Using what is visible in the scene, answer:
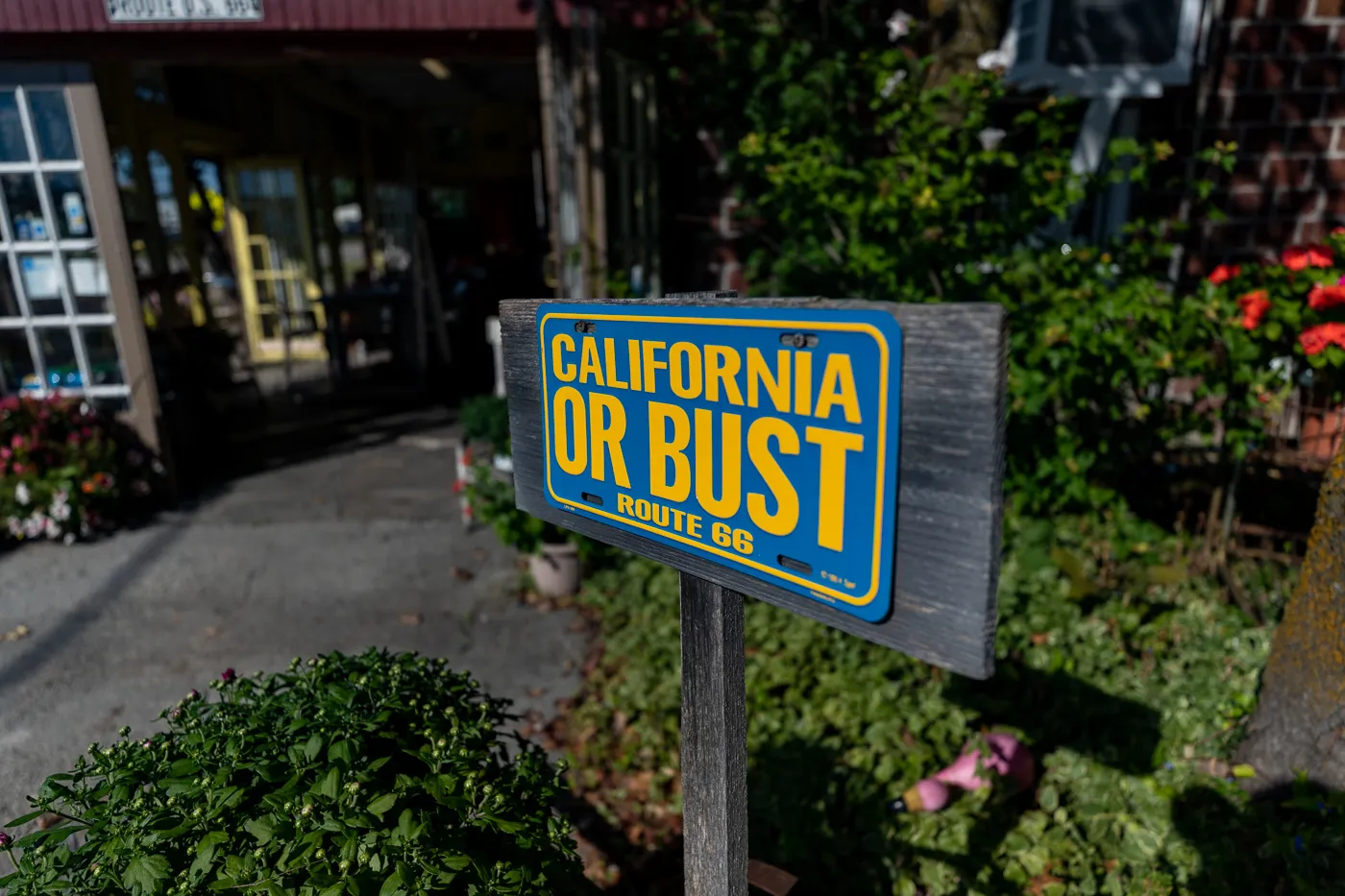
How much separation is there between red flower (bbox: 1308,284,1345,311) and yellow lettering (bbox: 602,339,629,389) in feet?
9.07

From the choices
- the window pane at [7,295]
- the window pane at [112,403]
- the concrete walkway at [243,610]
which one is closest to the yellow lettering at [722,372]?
the concrete walkway at [243,610]

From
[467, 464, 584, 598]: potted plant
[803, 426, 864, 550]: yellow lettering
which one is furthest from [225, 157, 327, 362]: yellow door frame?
[803, 426, 864, 550]: yellow lettering

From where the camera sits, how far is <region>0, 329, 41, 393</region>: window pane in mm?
5598

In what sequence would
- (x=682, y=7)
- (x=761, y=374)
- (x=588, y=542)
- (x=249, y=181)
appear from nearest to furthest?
1. (x=761, y=374)
2. (x=588, y=542)
3. (x=682, y=7)
4. (x=249, y=181)

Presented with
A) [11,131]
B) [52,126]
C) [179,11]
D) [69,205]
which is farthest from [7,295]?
[179,11]

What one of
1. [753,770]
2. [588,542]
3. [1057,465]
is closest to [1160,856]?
[753,770]

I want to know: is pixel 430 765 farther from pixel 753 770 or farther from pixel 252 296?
pixel 252 296

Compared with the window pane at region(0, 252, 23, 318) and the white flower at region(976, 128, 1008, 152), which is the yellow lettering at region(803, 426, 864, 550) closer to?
the white flower at region(976, 128, 1008, 152)

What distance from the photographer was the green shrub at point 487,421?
15.8ft

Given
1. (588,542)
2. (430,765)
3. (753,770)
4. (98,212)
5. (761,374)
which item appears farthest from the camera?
(98,212)

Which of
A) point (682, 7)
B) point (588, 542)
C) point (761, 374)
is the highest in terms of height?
point (682, 7)

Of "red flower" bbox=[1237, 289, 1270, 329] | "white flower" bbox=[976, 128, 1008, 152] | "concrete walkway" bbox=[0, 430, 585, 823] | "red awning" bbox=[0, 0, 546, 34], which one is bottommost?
"concrete walkway" bbox=[0, 430, 585, 823]

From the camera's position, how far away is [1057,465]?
369 centimetres

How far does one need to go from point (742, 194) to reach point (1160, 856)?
13.0 feet
